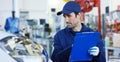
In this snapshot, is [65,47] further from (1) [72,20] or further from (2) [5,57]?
(2) [5,57]

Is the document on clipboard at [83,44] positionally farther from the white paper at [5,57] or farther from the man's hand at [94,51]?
the white paper at [5,57]

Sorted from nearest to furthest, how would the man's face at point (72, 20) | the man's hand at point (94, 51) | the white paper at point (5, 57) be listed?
the white paper at point (5, 57) < the man's hand at point (94, 51) < the man's face at point (72, 20)

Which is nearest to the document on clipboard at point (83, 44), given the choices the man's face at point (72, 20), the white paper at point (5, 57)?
the man's face at point (72, 20)

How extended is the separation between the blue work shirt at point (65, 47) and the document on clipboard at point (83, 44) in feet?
0.27

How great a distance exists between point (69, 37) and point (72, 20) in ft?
0.61

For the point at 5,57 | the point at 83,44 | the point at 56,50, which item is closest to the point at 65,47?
the point at 56,50

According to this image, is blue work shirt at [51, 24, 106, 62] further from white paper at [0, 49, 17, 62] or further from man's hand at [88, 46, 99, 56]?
white paper at [0, 49, 17, 62]

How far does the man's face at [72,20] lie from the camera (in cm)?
275

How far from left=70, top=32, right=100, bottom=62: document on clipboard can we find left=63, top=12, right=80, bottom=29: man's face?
0.53 ft

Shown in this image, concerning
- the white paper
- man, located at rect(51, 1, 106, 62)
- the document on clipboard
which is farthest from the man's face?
the white paper

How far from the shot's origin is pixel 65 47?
2.80 metres

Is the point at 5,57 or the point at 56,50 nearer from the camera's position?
the point at 5,57

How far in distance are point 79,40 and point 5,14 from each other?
→ 352 inches

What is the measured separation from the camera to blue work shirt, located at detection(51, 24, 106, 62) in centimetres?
276
